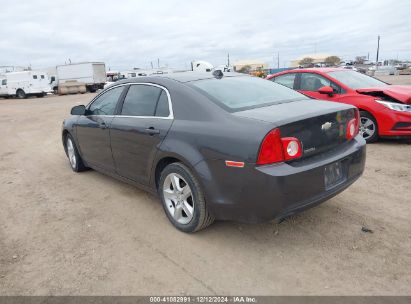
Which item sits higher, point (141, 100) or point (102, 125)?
point (141, 100)

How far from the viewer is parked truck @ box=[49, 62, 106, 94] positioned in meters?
35.2

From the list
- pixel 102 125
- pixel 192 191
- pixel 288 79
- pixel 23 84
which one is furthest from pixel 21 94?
pixel 192 191

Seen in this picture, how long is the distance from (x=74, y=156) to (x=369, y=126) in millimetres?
5274

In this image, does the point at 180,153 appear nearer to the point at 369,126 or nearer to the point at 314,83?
the point at 369,126

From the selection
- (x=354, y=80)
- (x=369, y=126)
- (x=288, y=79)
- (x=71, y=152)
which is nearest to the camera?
(x=71, y=152)

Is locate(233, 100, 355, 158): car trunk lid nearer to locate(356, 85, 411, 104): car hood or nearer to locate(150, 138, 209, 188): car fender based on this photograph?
locate(150, 138, 209, 188): car fender

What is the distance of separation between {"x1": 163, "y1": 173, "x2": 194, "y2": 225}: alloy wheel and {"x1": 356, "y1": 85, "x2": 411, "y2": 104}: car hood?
4.70 metres

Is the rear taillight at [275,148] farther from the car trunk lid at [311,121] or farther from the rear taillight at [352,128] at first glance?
the rear taillight at [352,128]

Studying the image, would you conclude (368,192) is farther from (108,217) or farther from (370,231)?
(108,217)

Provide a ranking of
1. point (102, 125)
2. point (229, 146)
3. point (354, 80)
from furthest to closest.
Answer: point (354, 80) → point (102, 125) → point (229, 146)

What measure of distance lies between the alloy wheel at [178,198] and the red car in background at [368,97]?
4131 millimetres

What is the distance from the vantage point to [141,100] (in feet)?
13.5

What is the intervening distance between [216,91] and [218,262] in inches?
64.3

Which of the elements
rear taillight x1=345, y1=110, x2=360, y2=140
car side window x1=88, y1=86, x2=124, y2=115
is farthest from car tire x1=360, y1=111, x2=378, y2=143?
car side window x1=88, y1=86, x2=124, y2=115
